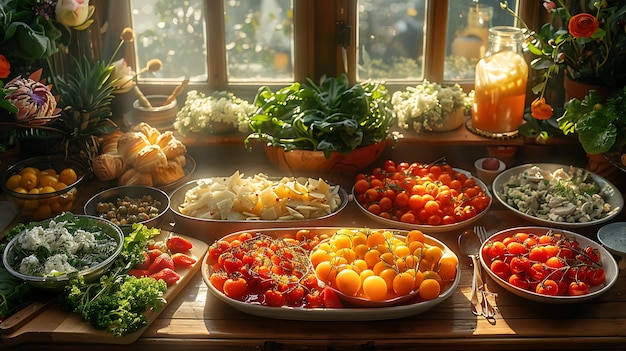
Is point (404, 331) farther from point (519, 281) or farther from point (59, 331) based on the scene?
point (59, 331)

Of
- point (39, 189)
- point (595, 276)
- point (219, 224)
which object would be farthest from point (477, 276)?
point (39, 189)

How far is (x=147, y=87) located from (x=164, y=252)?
97 cm

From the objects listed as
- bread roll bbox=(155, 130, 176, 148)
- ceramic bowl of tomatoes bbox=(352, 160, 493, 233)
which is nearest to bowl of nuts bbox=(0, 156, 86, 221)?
bread roll bbox=(155, 130, 176, 148)

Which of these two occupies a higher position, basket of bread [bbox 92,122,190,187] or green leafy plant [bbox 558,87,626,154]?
green leafy plant [bbox 558,87,626,154]

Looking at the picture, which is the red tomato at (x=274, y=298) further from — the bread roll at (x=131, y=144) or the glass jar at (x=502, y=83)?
the glass jar at (x=502, y=83)

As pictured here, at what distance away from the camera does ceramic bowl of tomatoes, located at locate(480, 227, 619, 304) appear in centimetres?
204

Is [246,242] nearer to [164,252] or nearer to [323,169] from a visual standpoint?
[164,252]

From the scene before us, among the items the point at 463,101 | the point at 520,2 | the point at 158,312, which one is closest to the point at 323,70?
the point at 463,101

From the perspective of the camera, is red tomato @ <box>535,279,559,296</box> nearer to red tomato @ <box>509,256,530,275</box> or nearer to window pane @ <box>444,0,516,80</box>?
red tomato @ <box>509,256,530,275</box>

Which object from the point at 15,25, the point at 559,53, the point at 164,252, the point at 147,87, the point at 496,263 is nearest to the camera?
the point at 496,263

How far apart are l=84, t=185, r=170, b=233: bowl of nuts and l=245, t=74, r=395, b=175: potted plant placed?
43cm

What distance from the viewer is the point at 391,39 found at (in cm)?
292

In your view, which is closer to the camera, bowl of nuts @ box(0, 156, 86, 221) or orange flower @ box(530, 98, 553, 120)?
bowl of nuts @ box(0, 156, 86, 221)

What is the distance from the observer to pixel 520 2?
2852mm
